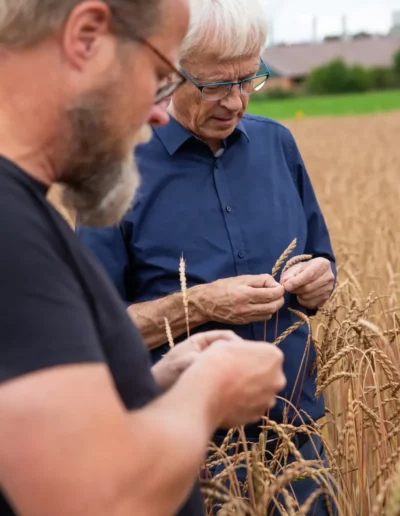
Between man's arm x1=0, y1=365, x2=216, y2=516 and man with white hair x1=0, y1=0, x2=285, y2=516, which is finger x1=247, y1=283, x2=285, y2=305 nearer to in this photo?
man with white hair x1=0, y1=0, x2=285, y2=516

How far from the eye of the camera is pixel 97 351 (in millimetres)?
779

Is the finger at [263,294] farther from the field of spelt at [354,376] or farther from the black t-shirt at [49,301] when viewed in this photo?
the black t-shirt at [49,301]

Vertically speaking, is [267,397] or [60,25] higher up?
[60,25]

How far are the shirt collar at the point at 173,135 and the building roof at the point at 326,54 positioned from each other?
66.2 m

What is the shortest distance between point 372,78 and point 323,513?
5496 centimetres

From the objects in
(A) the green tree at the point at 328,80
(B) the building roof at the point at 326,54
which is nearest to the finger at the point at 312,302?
(A) the green tree at the point at 328,80

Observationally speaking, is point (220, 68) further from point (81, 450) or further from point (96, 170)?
point (81, 450)

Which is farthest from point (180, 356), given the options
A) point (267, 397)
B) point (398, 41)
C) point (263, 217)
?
point (398, 41)

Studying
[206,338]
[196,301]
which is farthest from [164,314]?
[206,338]

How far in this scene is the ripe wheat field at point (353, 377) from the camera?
1.22m

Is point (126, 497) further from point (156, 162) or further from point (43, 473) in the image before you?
point (156, 162)

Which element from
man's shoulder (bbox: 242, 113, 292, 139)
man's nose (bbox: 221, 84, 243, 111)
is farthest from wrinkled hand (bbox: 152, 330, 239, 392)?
man's shoulder (bbox: 242, 113, 292, 139)

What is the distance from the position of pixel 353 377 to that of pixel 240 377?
2.50ft

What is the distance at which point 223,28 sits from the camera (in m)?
1.77
